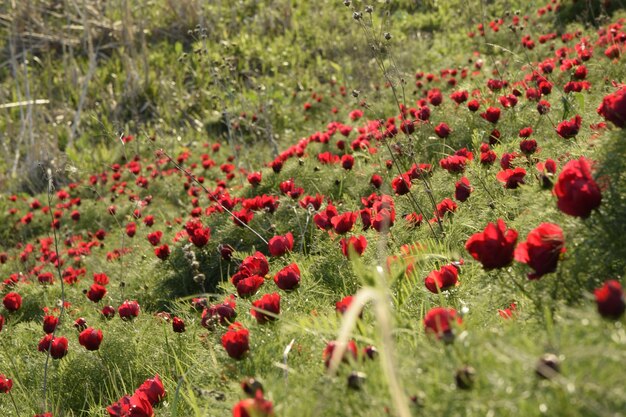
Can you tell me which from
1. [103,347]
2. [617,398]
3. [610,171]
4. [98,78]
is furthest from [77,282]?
[98,78]

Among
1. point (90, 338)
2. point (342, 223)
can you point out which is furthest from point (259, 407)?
point (90, 338)

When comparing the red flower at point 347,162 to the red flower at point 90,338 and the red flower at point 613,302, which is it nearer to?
the red flower at point 90,338

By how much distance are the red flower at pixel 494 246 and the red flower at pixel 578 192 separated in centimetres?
14

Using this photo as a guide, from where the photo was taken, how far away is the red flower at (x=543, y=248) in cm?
150

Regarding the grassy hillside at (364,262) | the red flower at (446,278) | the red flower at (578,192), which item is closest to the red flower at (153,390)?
the grassy hillside at (364,262)

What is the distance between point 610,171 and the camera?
5.28ft

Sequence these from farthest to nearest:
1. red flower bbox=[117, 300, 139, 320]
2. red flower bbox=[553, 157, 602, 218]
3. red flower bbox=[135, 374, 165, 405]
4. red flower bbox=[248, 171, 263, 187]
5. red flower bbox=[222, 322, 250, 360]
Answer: red flower bbox=[248, 171, 263, 187]
red flower bbox=[117, 300, 139, 320]
red flower bbox=[135, 374, 165, 405]
red flower bbox=[222, 322, 250, 360]
red flower bbox=[553, 157, 602, 218]

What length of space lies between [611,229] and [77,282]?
3.78 metres

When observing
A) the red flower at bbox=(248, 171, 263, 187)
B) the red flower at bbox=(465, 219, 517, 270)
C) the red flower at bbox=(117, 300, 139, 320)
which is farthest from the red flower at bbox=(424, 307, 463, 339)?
the red flower at bbox=(248, 171, 263, 187)

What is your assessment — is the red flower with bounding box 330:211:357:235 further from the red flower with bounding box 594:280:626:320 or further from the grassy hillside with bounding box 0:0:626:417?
the red flower with bounding box 594:280:626:320

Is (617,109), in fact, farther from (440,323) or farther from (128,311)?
(128,311)

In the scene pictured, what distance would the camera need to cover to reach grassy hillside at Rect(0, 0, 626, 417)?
4.14ft

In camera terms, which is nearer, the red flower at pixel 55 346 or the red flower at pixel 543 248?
the red flower at pixel 543 248

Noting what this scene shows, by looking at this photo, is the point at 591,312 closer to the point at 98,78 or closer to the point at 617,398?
the point at 617,398
